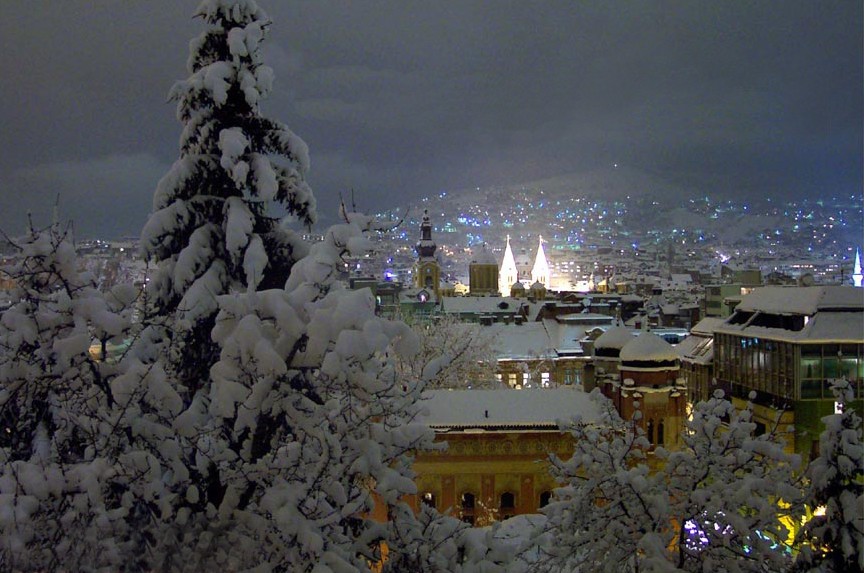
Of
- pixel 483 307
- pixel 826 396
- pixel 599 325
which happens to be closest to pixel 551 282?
pixel 483 307

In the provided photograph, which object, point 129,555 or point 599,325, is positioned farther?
point 599,325

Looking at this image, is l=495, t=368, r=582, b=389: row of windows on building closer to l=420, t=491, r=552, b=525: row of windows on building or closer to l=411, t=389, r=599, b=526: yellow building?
l=420, t=491, r=552, b=525: row of windows on building

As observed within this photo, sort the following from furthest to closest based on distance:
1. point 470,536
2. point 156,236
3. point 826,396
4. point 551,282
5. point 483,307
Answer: point 551,282, point 483,307, point 826,396, point 156,236, point 470,536

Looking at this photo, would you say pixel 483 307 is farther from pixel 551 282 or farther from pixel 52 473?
pixel 551 282

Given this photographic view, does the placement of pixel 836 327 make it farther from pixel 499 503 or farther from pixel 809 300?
pixel 499 503

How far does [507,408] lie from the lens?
2089cm

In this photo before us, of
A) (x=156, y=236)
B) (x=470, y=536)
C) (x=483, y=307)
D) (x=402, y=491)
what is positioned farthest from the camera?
(x=483, y=307)

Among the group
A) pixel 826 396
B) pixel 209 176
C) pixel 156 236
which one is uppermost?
pixel 209 176

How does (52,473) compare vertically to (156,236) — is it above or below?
below

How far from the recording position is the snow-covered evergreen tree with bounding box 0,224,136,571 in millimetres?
4832

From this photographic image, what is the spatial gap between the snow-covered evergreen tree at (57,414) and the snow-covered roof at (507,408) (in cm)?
1423

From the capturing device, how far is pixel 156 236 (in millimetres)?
8250

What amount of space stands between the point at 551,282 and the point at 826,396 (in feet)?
563

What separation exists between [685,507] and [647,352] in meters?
14.7
